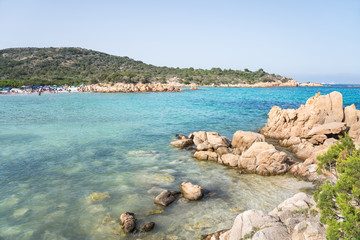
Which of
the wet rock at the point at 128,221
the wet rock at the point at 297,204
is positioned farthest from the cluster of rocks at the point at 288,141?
the wet rock at the point at 128,221

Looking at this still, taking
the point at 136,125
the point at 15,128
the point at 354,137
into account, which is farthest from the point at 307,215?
the point at 15,128

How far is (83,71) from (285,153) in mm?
147208

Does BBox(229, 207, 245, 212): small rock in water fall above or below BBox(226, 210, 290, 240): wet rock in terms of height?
below

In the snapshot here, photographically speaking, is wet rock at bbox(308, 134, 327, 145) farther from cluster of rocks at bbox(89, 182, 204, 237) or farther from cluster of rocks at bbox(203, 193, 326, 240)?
cluster of rocks at bbox(89, 182, 204, 237)

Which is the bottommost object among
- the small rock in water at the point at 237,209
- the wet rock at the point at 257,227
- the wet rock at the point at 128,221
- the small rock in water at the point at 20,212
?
the small rock in water at the point at 20,212

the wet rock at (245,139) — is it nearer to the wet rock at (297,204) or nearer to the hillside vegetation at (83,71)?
the wet rock at (297,204)

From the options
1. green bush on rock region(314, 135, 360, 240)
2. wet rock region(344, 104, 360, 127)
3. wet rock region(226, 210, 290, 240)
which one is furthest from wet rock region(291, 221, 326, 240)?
wet rock region(344, 104, 360, 127)

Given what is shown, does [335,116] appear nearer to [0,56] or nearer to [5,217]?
[5,217]

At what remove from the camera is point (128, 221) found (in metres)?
10.1

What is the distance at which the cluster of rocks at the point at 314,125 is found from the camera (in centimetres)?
2019

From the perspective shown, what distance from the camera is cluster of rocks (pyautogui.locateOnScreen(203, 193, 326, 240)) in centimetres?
713

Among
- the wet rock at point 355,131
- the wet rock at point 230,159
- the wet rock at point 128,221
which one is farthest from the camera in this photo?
the wet rock at point 355,131

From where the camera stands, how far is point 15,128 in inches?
1179

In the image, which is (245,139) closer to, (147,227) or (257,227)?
(147,227)
